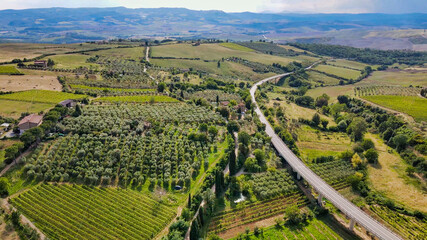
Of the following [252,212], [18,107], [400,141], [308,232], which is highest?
[18,107]

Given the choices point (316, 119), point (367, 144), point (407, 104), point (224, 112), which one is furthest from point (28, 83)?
point (407, 104)

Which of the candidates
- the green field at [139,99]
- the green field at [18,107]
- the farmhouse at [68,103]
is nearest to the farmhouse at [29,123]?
the green field at [18,107]

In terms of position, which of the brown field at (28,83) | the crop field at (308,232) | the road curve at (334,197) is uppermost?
the brown field at (28,83)

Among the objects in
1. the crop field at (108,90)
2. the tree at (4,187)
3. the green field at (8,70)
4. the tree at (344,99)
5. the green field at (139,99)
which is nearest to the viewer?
the tree at (4,187)

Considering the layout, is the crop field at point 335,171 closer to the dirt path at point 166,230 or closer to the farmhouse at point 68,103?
the dirt path at point 166,230

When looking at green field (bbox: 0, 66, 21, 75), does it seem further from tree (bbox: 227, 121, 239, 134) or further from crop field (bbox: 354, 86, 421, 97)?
crop field (bbox: 354, 86, 421, 97)

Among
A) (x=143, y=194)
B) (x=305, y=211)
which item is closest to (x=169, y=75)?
(x=143, y=194)

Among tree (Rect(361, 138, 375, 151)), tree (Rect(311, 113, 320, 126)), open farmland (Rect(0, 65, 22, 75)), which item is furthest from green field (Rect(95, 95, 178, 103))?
tree (Rect(361, 138, 375, 151))

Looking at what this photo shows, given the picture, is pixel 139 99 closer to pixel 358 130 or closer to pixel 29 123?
pixel 29 123
